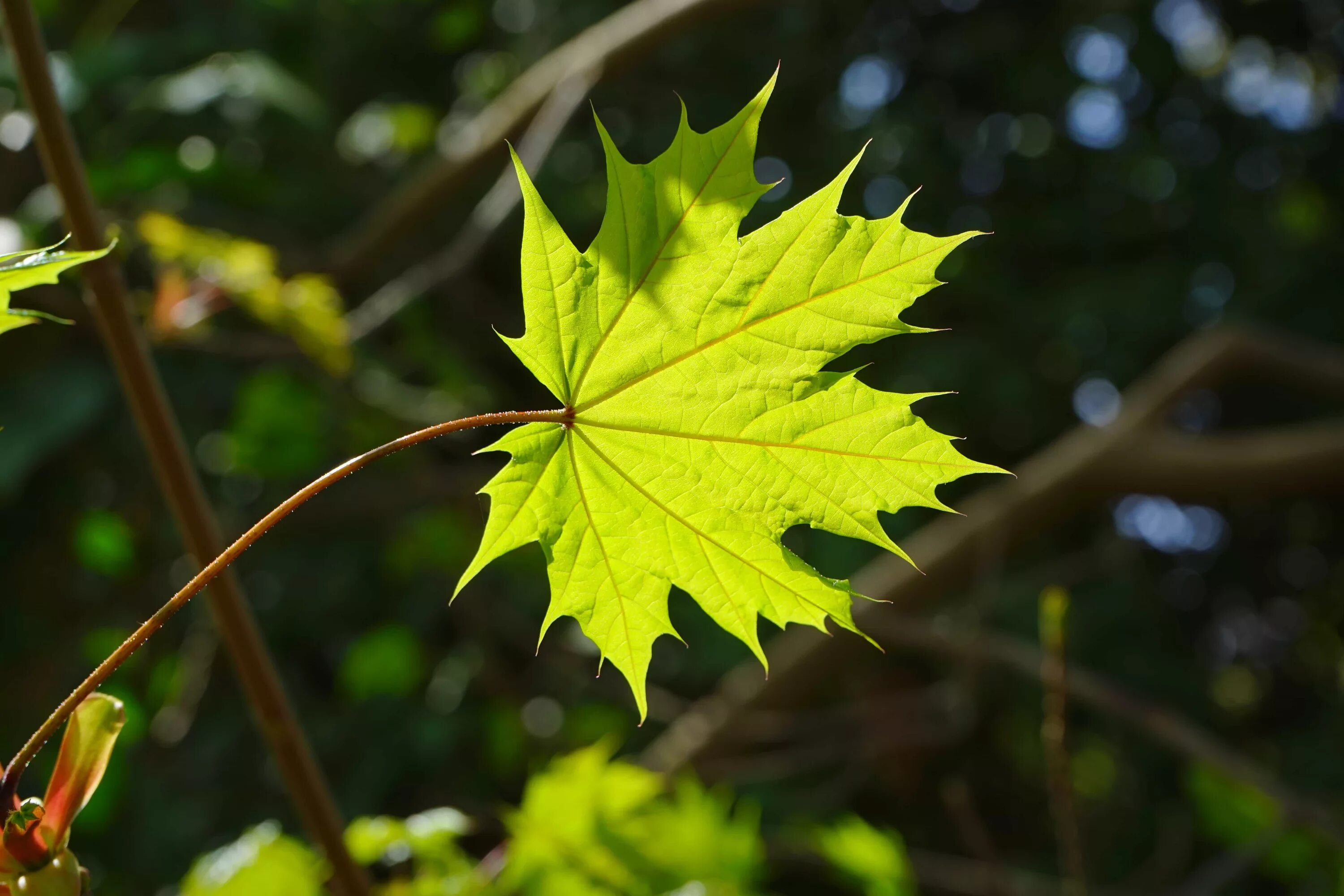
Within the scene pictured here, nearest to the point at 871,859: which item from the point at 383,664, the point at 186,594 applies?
the point at 186,594

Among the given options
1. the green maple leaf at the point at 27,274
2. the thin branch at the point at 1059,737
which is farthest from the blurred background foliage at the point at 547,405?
the green maple leaf at the point at 27,274

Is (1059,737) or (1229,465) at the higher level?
(1059,737)

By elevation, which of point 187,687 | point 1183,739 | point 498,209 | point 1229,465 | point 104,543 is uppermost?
point 498,209

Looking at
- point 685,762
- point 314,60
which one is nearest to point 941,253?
point 685,762

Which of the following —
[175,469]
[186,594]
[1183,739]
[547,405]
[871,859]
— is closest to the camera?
[186,594]

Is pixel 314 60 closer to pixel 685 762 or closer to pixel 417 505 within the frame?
pixel 417 505

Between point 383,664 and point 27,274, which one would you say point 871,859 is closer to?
point 27,274

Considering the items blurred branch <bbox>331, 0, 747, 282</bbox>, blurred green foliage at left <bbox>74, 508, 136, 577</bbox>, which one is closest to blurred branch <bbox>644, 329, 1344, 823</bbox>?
blurred branch <bbox>331, 0, 747, 282</bbox>

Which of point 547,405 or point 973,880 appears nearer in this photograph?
point 973,880
